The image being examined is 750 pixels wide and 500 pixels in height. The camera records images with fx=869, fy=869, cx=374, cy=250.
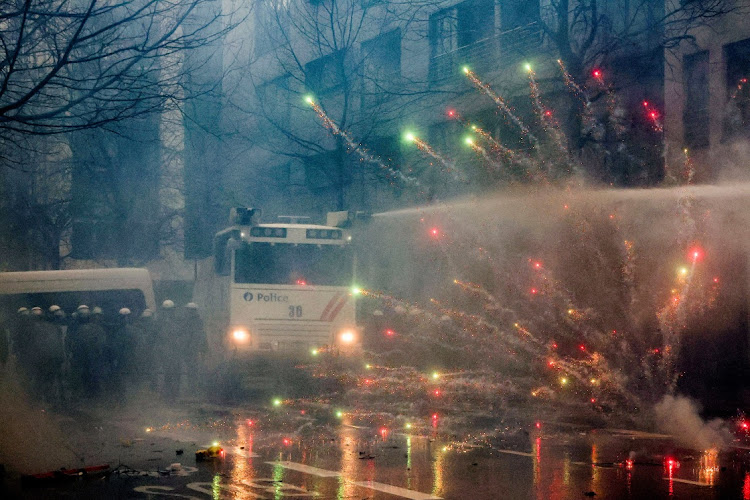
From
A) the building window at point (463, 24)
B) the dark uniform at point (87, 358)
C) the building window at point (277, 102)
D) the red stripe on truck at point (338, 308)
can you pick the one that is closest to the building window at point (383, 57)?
the building window at point (463, 24)

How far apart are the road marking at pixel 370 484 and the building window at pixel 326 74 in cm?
1712

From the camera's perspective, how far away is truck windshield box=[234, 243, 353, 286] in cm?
1636

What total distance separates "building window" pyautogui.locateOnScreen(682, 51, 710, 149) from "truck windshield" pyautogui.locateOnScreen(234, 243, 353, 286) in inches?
306

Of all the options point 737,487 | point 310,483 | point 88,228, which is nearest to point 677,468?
point 737,487

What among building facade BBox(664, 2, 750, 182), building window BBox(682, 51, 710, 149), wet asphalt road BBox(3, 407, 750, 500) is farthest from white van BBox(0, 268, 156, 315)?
building window BBox(682, 51, 710, 149)

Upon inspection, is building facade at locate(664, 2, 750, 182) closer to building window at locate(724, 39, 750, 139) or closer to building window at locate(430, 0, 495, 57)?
building window at locate(724, 39, 750, 139)

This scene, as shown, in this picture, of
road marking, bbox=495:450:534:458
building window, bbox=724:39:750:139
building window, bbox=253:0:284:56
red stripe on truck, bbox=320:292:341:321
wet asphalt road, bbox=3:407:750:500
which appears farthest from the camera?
building window, bbox=253:0:284:56

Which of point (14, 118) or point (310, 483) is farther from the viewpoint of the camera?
point (14, 118)

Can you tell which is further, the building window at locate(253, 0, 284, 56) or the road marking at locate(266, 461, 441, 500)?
the building window at locate(253, 0, 284, 56)

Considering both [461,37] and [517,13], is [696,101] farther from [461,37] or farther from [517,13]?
[461,37]

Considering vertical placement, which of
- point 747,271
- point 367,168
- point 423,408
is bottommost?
point 423,408

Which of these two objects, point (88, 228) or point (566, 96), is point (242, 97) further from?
point (566, 96)

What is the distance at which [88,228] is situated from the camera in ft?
106

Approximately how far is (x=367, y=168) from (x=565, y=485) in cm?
1821
